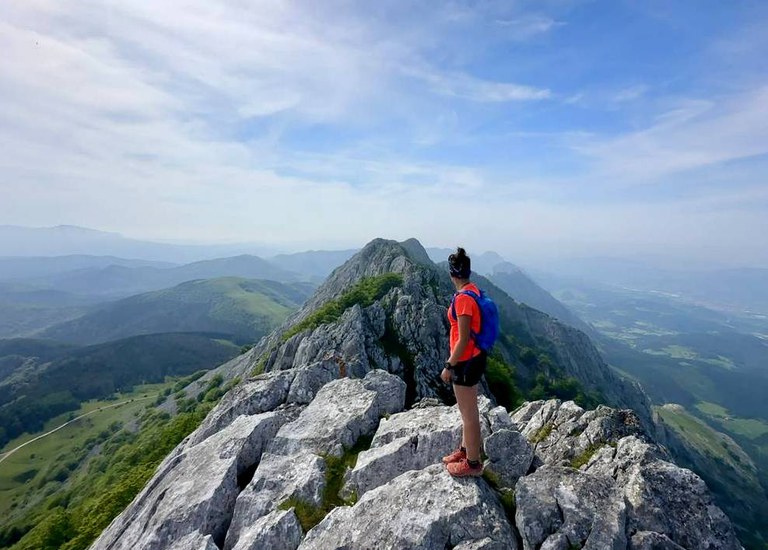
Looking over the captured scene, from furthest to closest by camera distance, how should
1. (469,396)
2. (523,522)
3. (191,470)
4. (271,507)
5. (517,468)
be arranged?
(191,470) → (271,507) → (517,468) → (469,396) → (523,522)

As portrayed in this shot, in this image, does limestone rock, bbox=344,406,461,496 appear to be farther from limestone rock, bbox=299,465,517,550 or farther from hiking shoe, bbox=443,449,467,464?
hiking shoe, bbox=443,449,467,464

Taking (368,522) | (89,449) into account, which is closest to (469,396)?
(368,522)

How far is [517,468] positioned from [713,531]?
628 cm

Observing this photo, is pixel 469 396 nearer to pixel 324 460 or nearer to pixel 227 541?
pixel 324 460

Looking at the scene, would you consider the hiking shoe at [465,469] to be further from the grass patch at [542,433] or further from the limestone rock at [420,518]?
the grass patch at [542,433]

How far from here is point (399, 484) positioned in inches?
609

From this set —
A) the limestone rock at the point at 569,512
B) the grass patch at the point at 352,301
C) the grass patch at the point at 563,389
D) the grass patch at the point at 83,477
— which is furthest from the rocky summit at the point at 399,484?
the grass patch at the point at 563,389

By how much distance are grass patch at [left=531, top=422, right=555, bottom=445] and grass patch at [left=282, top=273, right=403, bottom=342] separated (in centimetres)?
5057

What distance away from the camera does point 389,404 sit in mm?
23969

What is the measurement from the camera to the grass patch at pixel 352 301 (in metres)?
74.4

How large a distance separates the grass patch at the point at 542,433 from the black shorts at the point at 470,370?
10.7m

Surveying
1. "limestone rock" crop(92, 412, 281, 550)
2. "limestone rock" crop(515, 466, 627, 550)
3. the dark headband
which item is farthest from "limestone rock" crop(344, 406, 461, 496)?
the dark headband

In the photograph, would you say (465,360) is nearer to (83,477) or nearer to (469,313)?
(469,313)

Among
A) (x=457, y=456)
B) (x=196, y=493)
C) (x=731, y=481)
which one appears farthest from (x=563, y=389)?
(x=731, y=481)
